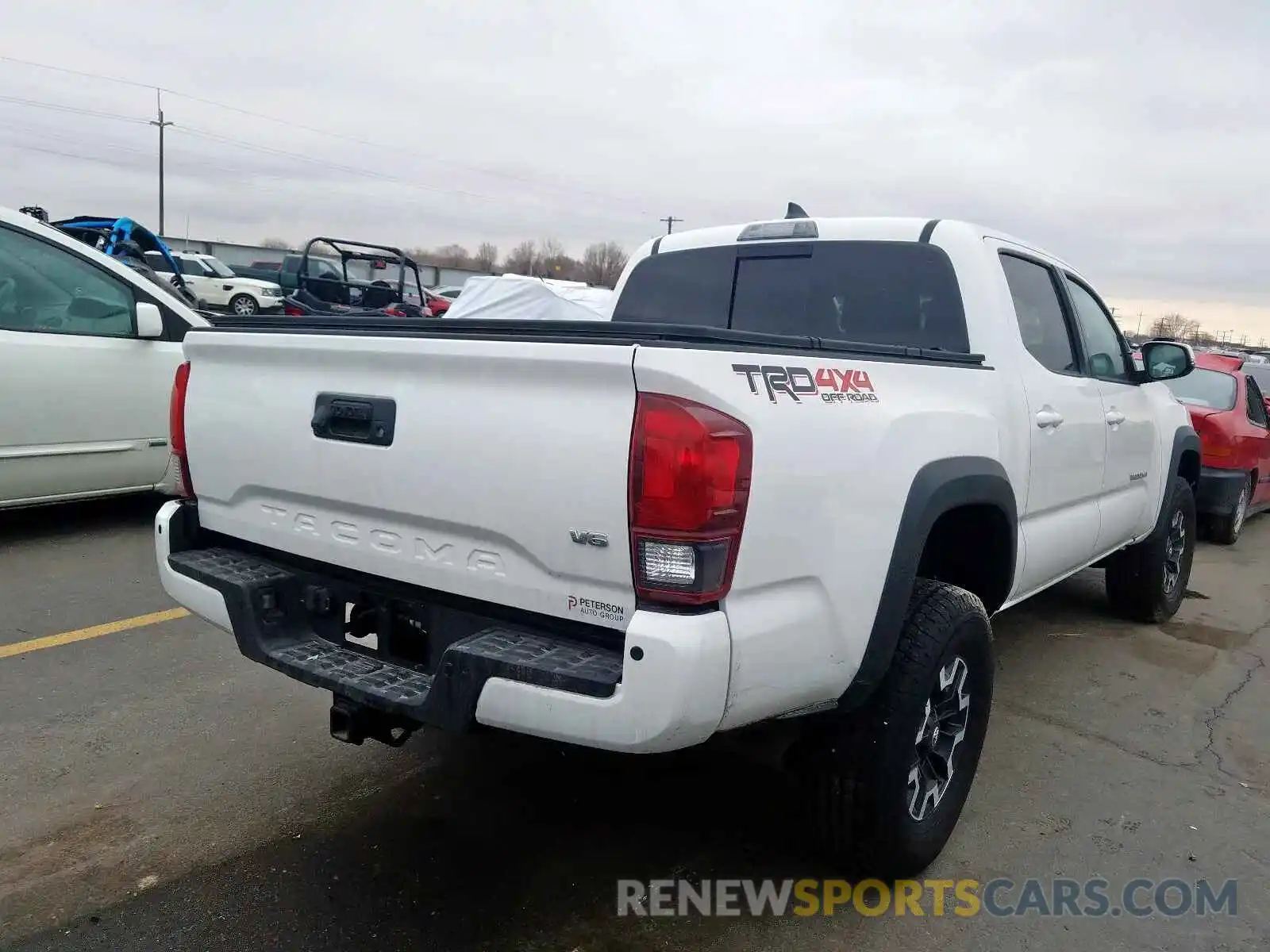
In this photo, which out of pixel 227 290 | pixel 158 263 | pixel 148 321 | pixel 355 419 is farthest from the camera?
pixel 227 290

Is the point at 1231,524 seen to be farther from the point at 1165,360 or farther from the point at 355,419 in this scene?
the point at 355,419

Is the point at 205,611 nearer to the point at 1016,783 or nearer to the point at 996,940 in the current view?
the point at 996,940

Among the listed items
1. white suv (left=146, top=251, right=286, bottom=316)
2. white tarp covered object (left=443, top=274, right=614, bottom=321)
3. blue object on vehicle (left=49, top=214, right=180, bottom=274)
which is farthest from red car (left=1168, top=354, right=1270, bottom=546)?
white suv (left=146, top=251, right=286, bottom=316)

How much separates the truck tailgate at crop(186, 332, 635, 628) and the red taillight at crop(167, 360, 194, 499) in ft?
0.25

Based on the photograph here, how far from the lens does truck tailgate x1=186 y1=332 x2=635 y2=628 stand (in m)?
2.13

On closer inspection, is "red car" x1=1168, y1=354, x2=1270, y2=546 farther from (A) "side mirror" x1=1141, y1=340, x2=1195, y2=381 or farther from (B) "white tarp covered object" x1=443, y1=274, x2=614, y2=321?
(B) "white tarp covered object" x1=443, y1=274, x2=614, y2=321

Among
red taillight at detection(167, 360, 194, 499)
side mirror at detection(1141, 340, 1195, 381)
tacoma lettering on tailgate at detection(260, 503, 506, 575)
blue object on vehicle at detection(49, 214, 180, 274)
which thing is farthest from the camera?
blue object on vehicle at detection(49, 214, 180, 274)

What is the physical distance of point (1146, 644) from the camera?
530 cm

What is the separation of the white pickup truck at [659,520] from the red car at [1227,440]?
5.47 m

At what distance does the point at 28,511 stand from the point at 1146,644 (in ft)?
23.1

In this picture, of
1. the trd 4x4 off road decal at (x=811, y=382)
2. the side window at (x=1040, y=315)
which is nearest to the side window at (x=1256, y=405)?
the side window at (x=1040, y=315)

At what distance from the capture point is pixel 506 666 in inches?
85.0

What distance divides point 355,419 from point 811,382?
117 centimetres

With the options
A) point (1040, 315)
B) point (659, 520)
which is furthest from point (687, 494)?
point (1040, 315)
